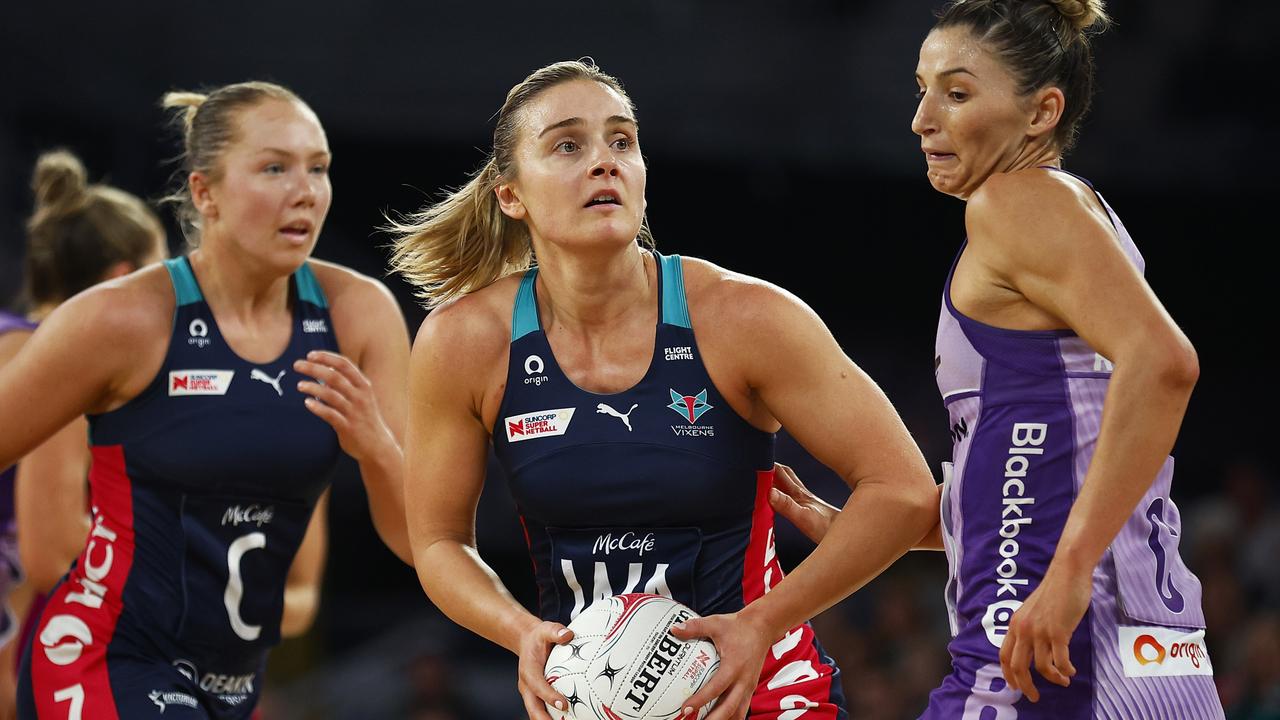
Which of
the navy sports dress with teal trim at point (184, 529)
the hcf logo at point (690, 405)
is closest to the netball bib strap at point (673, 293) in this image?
the hcf logo at point (690, 405)

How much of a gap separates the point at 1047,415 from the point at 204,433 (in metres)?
2.01

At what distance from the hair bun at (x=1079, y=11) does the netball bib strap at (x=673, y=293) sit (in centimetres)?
95

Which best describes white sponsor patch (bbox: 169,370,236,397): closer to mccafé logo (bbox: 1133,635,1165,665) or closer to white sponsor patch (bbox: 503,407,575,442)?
white sponsor patch (bbox: 503,407,575,442)

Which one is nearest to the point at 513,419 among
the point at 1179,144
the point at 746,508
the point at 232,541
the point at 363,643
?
the point at 746,508

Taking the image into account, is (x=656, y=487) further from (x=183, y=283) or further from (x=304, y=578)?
(x=304, y=578)

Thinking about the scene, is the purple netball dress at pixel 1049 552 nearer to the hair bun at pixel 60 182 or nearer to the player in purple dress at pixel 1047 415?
the player in purple dress at pixel 1047 415

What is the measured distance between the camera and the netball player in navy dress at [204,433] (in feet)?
11.0

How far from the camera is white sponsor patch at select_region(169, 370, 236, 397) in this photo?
346 centimetres

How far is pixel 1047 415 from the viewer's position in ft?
8.49

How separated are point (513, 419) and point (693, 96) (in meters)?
7.42

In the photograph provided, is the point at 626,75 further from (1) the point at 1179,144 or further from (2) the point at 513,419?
(2) the point at 513,419

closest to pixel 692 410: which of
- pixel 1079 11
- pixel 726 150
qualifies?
pixel 1079 11

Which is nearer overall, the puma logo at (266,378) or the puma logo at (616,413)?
the puma logo at (616,413)

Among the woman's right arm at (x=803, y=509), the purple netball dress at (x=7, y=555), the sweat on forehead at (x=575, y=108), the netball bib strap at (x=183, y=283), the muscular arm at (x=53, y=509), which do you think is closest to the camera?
the sweat on forehead at (x=575, y=108)
